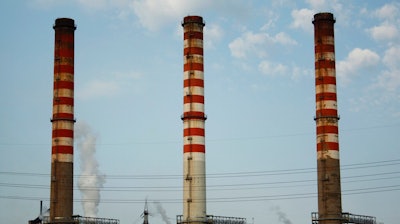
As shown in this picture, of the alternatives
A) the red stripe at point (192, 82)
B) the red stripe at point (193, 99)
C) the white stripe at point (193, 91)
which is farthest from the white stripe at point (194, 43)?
the red stripe at point (193, 99)

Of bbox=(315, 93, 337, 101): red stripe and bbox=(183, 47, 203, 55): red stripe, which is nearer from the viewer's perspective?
bbox=(315, 93, 337, 101): red stripe

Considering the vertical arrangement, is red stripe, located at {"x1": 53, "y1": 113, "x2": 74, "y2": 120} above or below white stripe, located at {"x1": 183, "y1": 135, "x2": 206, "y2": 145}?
above

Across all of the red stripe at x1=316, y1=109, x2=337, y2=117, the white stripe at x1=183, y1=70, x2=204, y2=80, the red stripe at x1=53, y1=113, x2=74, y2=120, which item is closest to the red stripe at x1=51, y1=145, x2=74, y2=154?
the red stripe at x1=53, y1=113, x2=74, y2=120

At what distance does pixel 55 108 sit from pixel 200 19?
44.8 feet

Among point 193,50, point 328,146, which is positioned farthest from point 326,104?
point 193,50

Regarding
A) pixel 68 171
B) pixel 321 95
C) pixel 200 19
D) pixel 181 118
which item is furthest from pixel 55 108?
pixel 321 95

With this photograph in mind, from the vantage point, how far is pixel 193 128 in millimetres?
54281

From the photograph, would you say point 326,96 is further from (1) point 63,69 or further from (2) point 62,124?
(1) point 63,69

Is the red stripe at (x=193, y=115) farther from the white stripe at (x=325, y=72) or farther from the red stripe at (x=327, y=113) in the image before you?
the white stripe at (x=325, y=72)

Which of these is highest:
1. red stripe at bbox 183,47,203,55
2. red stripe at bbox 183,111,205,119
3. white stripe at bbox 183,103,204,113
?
red stripe at bbox 183,47,203,55

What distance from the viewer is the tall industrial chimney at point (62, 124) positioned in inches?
2116

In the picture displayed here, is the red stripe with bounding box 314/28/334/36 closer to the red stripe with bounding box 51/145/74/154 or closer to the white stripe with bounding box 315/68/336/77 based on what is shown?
the white stripe with bounding box 315/68/336/77

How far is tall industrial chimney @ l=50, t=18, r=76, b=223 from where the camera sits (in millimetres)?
53750

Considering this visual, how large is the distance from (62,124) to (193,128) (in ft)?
33.8
